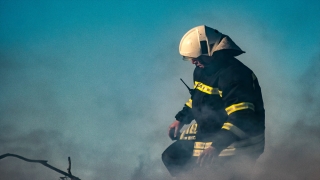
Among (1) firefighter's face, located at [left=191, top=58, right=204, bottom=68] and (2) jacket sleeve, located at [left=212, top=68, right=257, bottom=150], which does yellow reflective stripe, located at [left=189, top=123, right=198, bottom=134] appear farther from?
(1) firefighter's face, located at [left=191, top=58, right=204, bottom=68]

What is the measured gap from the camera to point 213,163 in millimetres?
7852

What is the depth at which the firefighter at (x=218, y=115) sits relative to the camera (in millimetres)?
7910

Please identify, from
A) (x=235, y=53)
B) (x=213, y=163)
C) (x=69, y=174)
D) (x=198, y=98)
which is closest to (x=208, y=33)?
(x=235, y=53)

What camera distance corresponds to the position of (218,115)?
8492mm

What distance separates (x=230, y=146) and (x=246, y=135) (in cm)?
33

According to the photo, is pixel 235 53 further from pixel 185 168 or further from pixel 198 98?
pixel 185 168

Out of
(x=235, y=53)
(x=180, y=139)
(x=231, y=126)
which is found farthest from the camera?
(x=180, y=139)

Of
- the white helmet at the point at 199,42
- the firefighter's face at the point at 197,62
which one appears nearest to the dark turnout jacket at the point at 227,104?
the firefighter's face at the point at 197,62

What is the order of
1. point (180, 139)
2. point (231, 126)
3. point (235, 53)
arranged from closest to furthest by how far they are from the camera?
point (231, 126) → point (235, 53) → point (180, 139)

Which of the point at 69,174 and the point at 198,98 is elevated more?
the point at 198,98

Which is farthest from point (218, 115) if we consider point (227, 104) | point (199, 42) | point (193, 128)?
point (199, 42)

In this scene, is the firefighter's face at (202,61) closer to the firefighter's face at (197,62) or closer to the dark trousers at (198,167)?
the firefighter's face at (197,62)

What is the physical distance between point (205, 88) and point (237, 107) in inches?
35.6

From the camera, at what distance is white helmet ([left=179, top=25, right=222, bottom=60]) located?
851 centimetres
